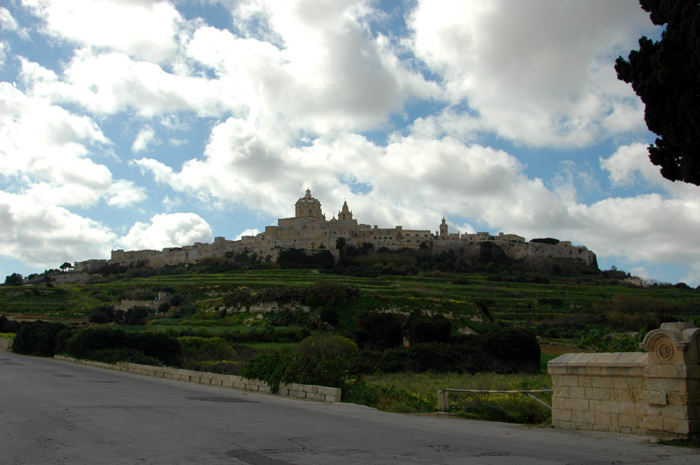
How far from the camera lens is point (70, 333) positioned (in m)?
33.0

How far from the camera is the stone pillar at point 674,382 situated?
7449mm

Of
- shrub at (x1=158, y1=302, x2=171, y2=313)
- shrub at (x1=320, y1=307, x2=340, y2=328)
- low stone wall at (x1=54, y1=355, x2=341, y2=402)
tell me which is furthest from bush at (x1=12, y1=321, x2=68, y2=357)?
shrub at (x1=158, y1=302, x2=171, y2=313)

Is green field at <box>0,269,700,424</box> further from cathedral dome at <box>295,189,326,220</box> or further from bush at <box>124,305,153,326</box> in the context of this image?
cathedral dome at <box>295,189,326,220</box>

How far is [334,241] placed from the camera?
103 m

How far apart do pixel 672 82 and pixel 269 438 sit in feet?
31.6

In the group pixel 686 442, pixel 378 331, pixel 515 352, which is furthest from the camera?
pixel 378 331

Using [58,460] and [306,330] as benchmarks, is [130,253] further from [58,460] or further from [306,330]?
[58,460]

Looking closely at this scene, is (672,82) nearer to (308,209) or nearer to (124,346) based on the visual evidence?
(124,346)

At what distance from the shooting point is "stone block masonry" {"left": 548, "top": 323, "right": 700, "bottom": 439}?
295 inches

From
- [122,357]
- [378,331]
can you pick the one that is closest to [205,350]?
[122,357]

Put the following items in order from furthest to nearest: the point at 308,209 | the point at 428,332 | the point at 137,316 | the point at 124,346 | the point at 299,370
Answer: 1. the point at 308,209
2. the point at 137,316
3. the point at 428,332
4. the point at 124,346
5. the point at 299,370

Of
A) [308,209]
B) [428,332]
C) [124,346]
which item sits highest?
[308,209]

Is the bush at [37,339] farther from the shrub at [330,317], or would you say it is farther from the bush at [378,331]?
the bush at [378,331]

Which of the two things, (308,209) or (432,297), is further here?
(308,209)
